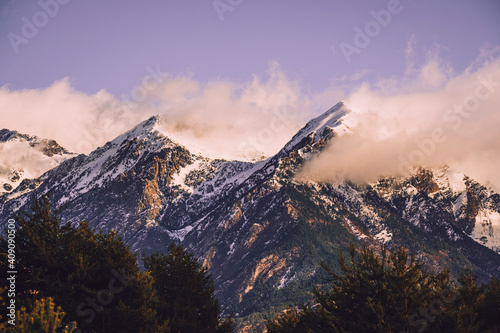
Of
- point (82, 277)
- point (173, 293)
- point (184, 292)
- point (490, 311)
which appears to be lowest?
point (490, 311)

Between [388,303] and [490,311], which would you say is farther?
[490,311]

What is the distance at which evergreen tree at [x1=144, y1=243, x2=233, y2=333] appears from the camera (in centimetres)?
6423

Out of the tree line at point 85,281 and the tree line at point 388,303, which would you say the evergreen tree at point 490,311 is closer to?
the tree line at point 388,303

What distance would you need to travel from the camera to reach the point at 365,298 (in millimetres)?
46219

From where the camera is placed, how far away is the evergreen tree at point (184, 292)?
211 ft

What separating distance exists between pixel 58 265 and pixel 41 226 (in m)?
5.32

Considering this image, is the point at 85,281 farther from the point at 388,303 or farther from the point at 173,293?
the point at 388,303

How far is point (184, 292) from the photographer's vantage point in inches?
2662

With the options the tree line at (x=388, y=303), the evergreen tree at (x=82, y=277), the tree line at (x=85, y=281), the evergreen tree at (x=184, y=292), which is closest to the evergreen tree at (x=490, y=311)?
the tree line at (x=388, y=303)

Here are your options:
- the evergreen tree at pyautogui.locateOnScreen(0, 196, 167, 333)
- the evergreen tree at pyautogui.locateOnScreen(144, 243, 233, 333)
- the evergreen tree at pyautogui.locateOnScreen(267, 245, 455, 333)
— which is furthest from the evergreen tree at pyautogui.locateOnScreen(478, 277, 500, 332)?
the evergreen tree at pyautogui.locateOnScreen(0, 196, 167, 333)

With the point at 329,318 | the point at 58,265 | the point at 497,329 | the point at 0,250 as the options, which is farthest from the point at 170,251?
the point at 497,329

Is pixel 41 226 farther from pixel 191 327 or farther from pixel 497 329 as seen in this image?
pixel 497 329

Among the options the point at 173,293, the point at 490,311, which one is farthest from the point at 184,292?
the point at 490,311

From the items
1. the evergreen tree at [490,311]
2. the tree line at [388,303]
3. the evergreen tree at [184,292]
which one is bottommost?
the evergreen tree at [490,311]
